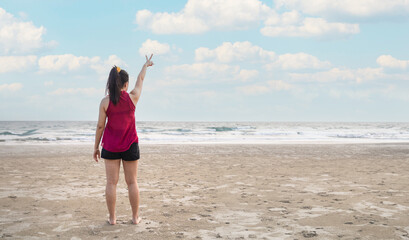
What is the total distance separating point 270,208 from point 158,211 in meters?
1.61

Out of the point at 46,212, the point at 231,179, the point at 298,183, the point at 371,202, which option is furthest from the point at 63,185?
the point at 371,202

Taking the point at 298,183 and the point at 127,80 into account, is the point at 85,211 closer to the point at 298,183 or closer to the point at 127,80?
the point at 127,80

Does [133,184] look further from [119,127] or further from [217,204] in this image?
[217,204]

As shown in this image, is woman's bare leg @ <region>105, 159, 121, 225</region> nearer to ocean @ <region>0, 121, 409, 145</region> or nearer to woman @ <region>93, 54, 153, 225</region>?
woman @ <region>93, 54, 153, 225</region>

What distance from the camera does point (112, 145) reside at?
3.89 metres

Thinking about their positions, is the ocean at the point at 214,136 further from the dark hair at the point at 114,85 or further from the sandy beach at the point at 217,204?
the dark hair at the point at 114,85

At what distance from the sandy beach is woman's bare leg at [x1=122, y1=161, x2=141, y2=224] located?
172 millimetres

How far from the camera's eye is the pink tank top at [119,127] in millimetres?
3885

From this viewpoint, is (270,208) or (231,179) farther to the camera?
(231,179)

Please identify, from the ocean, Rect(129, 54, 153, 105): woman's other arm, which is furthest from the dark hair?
the ocean

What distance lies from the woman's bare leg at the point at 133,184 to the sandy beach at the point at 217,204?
17 centimetres

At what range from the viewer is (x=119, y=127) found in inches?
153

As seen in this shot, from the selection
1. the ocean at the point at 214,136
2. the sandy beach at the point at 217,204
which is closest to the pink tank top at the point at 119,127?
the sandy beach at the point at 217,204

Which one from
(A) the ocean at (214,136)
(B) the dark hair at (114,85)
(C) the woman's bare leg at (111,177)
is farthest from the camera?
(A) the ocean at (214,136)
